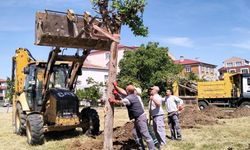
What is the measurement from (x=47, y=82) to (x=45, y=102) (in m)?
0.76

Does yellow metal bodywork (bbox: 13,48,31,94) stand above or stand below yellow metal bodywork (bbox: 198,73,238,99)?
above

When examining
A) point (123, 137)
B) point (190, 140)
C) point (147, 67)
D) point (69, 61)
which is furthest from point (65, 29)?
point (147, 67)

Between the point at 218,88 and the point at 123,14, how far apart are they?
71.3ft

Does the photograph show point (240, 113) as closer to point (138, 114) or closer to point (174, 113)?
point (174, 113)

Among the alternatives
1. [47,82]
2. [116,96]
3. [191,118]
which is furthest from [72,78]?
[191,118]

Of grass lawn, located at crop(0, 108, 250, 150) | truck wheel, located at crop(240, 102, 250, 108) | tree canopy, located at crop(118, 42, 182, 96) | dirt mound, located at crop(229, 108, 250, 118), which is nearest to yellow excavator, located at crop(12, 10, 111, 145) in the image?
grass lawn, located at crop(0, 108, 250, 150)

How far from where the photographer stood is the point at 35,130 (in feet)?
36.9

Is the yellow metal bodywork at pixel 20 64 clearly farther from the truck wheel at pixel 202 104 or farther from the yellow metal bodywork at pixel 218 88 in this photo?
the truck wheel at pixel 202 104

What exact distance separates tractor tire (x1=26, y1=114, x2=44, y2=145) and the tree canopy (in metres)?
32.0

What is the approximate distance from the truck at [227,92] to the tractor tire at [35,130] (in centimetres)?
1847

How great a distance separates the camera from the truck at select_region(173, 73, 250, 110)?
26984 mm

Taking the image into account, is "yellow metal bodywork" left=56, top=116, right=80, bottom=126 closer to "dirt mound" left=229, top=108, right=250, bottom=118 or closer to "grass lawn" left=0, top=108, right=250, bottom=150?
"grass lawn" left=0, top=108, right=250, bottom=150

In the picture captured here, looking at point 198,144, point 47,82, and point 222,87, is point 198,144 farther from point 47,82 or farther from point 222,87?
point 222,87

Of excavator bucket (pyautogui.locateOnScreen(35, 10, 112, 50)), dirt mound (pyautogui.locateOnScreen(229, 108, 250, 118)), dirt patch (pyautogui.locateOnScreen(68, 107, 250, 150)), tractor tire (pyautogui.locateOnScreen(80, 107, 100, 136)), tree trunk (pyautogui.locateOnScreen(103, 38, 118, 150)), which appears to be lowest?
dirt mound (pyautogui.locateOnScreen(229, 108, 250, 118))
